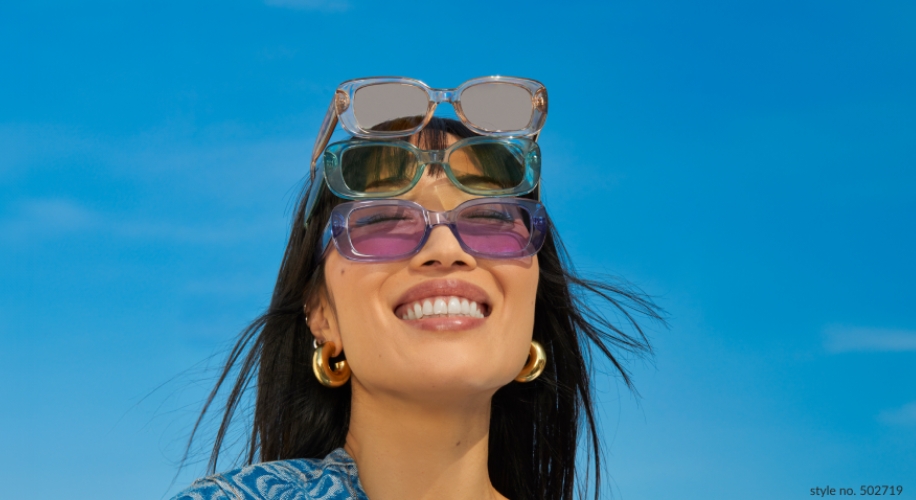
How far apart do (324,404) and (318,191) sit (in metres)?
0.92

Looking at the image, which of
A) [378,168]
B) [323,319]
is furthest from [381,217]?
[323,319]

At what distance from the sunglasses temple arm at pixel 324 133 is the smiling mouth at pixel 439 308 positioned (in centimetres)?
85

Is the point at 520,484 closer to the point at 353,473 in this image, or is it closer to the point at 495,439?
the point at 495,439

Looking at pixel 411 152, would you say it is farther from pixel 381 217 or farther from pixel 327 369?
pixel 327 369

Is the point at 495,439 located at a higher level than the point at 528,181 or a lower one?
lower

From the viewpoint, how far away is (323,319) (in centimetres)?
449

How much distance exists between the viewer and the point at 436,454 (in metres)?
4.24

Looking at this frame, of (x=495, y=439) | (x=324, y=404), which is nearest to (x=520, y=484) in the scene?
(x=495, y=439)

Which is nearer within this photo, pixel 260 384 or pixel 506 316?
pixel 506 316

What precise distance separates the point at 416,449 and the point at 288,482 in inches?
19.6

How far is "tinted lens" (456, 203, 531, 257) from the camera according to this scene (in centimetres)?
419

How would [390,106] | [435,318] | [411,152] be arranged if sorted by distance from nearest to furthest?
[435,318]
[411,152]
[390,106]

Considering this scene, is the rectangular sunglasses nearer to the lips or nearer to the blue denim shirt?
the lips

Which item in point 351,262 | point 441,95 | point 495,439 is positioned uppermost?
point 441,95
